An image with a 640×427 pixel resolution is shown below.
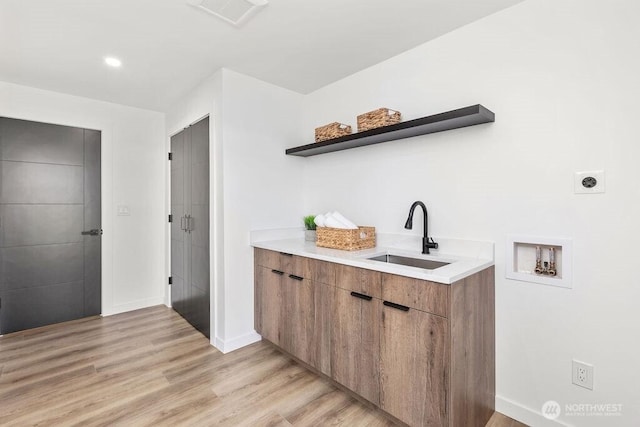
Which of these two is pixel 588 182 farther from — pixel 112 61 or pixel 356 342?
pixel 112 61

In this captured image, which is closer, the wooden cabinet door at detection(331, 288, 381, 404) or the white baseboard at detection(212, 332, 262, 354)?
the wooden cabinet door at detection(331, 288, 381, 404)

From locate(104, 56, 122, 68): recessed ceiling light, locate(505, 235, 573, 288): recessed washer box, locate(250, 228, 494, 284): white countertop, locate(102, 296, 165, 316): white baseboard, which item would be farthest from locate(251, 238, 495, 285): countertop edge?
locate(102, 296, 165, 316): white baseboard

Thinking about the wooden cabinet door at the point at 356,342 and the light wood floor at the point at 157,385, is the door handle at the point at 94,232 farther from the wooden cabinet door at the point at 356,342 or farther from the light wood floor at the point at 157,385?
the wooden cabinet door at the point at 356,342

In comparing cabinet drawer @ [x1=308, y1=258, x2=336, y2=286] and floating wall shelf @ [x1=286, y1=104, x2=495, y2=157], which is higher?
floating wall shelf @ [x1=286, y1=104, x2=495, y2=157]

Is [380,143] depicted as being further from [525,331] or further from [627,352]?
[627,352]

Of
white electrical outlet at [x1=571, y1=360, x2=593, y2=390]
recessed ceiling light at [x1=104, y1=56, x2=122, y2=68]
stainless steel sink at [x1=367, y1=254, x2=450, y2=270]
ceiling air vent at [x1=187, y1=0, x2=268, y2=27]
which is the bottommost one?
white electrical outlet at [x1=571, y1=360, x2=593, y2=390]

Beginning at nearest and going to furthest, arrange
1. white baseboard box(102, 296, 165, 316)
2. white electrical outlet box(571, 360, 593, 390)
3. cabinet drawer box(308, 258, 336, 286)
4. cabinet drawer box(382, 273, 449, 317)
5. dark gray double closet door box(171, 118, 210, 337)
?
cabinet drawer box(382, 273, 449, 317) < white electrical outlet box(571, 360, 593, 390) < cabinet drawer box(308, 258, 336, 286) < dark gray double closet door box(171, 118, 210, 337) < white baseboard box(102, 296, 165, 316)

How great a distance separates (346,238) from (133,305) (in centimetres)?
284

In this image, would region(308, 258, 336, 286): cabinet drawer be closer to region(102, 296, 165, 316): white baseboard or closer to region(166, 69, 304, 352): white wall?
region(166, 69, 304, 352): white wall

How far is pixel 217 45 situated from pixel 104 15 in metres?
0.66

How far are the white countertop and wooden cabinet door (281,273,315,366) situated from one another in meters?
0.24

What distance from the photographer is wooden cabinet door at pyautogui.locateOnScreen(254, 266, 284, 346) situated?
241 centimetres

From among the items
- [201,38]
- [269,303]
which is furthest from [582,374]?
[201,38]

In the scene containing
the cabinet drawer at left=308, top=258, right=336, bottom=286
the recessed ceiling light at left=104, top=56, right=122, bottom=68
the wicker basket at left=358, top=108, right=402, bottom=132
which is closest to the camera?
the cabinet drawer at left=308, top=258, right=336, bottom=286
